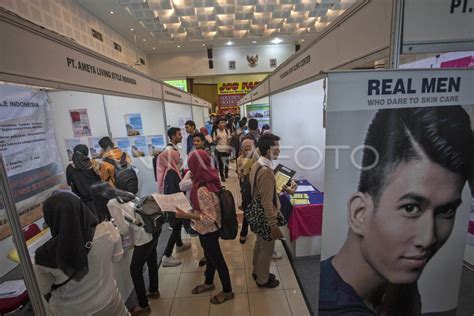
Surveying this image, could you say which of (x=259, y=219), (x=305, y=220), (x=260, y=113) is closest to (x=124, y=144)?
(x=259, y=219)

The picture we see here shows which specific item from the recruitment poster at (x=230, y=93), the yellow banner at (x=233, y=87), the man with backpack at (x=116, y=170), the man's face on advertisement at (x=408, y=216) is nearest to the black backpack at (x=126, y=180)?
the man with backpack at (x=116, y=170)

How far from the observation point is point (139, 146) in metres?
4.11

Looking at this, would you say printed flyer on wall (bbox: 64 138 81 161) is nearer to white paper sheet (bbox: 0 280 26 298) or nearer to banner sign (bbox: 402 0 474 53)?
white paper sheet (bbox: 0 280 26 298)

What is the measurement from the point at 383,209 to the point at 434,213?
242 mm

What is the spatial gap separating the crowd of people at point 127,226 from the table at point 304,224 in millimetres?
258

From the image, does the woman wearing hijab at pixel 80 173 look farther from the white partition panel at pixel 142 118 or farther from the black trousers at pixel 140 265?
the black trousers at pixel 140 265

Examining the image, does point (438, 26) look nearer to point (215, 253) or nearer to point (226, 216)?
point (226, 216)

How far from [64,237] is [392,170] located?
1653 millimetres

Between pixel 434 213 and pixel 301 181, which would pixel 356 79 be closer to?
pixel 434 213

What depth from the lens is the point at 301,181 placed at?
11.3ft

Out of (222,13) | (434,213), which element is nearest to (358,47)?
(434,213)

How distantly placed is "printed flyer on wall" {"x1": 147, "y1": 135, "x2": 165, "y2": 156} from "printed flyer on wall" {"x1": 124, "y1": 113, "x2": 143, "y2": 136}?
220mm

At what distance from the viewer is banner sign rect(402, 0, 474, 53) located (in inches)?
41.1

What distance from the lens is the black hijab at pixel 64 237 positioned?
4.15 ft
